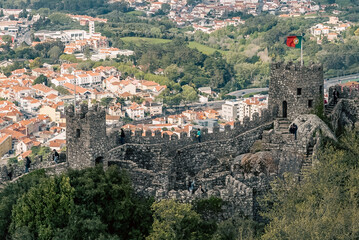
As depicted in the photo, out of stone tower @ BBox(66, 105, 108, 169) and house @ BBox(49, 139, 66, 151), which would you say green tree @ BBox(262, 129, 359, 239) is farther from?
house @ BBox(49, 139, 66, 151)

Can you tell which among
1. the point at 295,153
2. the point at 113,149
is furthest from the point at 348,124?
the point at 113,149

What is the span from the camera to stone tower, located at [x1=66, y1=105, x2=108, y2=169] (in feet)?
77.8

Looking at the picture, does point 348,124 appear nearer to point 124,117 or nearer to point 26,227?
point 26,227

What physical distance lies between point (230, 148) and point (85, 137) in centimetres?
608

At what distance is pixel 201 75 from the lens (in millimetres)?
142250

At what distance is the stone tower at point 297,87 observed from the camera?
93.5 ft

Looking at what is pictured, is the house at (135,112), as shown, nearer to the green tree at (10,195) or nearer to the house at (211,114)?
the house at (211,114)

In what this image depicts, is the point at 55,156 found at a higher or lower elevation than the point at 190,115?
higher

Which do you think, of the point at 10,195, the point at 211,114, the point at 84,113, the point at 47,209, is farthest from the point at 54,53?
the point at 47,209

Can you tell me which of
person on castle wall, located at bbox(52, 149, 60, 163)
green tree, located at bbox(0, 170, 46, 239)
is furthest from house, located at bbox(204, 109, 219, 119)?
green tree, located at bbox(0, 170, 46, 239)

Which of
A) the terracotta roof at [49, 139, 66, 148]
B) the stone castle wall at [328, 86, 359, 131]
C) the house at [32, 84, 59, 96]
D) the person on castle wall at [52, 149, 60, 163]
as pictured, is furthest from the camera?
the house at [32, 84, 59, 96]

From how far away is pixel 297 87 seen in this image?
28516 millimetres

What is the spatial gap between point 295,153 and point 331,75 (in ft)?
321

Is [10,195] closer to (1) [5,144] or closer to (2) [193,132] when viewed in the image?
(2) [193,132]
